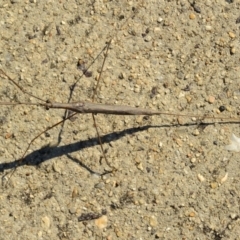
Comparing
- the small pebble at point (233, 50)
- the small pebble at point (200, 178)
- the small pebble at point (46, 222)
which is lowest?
the small pebble at point (46, 222)

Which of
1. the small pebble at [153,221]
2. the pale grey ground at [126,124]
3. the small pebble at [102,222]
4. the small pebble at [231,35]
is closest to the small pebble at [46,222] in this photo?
the pale grey ground at [126,124]

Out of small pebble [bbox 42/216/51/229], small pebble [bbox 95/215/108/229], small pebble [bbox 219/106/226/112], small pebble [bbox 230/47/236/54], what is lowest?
small pebble [bbox 95/215/108/229]

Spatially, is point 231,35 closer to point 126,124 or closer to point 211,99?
point 211,99

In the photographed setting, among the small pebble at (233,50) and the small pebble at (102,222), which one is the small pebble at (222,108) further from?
the small pebble at (102,222)

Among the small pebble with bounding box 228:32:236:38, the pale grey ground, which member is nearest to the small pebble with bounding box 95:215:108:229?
the pale grey ground

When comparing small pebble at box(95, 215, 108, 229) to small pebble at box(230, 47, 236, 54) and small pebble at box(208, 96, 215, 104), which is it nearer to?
small pebble at box(208, 96, 215, 104)

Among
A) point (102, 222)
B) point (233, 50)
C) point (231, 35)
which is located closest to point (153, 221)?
point (102, 222)

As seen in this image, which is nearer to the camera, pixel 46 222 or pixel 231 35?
pixel 46 222

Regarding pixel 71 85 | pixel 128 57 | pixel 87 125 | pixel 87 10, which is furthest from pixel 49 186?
pixel 87 10
